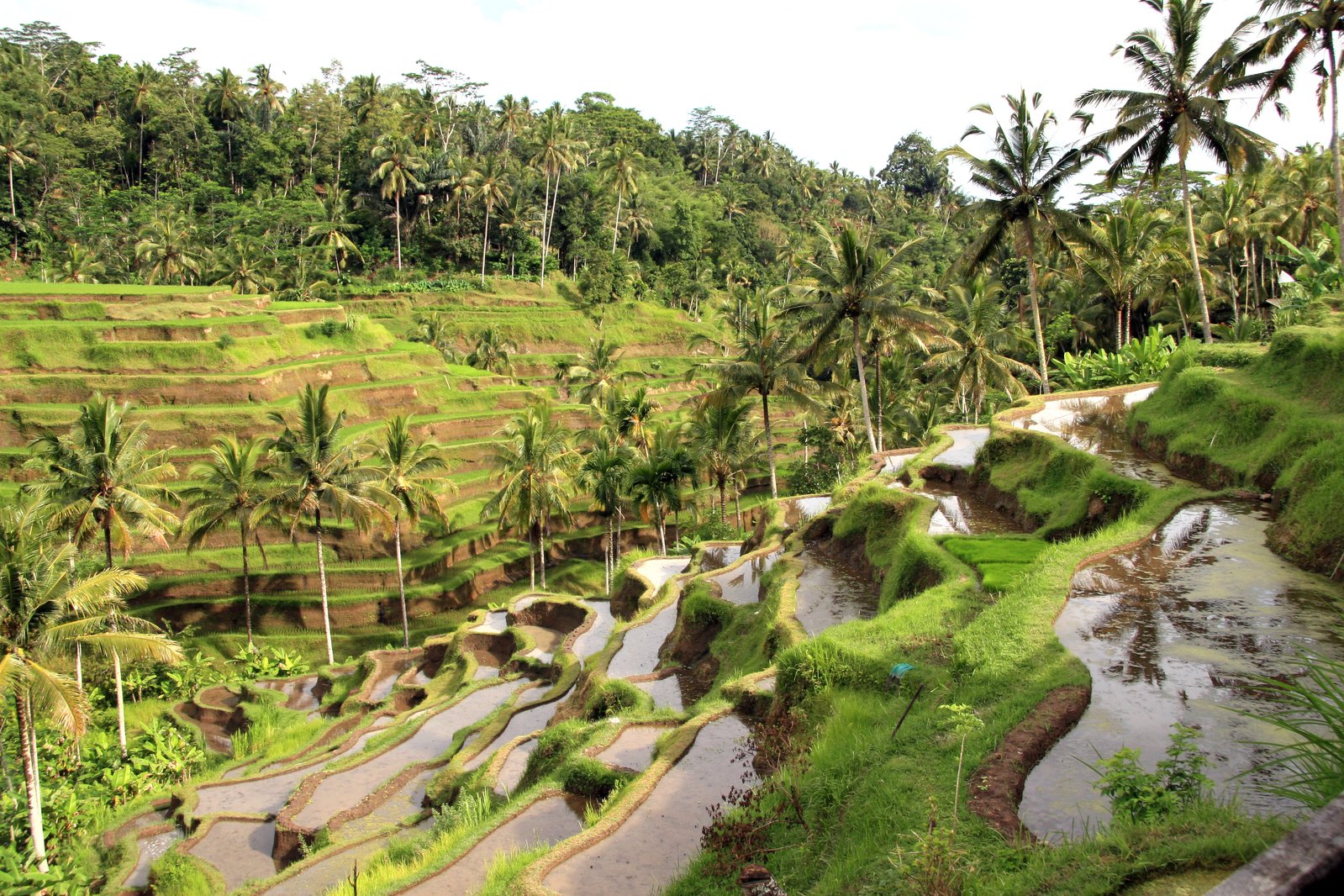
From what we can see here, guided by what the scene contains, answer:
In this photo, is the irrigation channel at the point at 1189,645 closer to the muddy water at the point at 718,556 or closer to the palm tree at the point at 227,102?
the muddy water at the point at 718,556

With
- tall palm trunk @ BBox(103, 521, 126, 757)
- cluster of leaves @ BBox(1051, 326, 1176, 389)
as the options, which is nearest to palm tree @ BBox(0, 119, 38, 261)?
tall palm trunk @ BBox(103, 521, 126, 757)

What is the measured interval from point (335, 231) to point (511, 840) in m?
63.7

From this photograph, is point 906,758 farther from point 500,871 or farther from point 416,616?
point 416,616

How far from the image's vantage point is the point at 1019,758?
7.90m

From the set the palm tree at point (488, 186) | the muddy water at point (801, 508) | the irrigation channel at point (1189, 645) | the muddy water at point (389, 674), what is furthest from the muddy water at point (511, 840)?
the palm tree at point (488, 186)

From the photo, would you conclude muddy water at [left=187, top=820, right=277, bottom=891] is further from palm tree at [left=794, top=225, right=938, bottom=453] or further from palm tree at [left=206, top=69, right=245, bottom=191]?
palm tree at [left=206, top=69, right=245, bottom=191]

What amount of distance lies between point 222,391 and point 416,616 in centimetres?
1448

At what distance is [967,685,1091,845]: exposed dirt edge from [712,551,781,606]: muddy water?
1145cm

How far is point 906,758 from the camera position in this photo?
8.54 meters

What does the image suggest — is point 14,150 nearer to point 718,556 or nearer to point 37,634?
point 37,634

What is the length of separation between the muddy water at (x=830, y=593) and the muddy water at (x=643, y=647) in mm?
3723

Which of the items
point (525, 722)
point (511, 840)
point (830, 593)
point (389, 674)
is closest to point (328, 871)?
point (511, 840)

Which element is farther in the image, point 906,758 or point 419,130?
point 419,130

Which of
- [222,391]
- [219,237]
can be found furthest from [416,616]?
[219,237]
